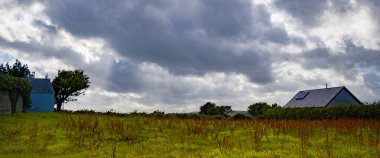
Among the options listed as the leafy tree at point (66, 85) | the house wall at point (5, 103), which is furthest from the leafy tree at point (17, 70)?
the house wall at point (5, 103)

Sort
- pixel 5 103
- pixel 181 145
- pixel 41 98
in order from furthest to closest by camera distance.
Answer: pixel 41 98 → pixel 5 103 → pixel 181 145

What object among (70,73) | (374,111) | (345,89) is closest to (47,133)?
(374,111)

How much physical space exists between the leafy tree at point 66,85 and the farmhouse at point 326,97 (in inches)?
1646

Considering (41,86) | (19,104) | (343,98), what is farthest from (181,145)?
(41,86)

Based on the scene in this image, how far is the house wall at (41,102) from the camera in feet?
204

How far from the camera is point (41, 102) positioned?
6269cm

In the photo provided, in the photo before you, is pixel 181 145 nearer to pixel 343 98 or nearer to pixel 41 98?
pixel 343 98

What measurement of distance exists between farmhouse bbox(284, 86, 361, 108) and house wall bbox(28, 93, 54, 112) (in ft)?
126

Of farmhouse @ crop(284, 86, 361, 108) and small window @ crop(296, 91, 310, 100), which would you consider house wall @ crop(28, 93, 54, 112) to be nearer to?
farmhouse @ crop(284, 86, 361, 108)

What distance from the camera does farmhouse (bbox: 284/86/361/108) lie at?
5581 centimetres

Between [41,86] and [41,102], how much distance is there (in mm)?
3026

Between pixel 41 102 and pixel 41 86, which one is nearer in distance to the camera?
pixel 41 102

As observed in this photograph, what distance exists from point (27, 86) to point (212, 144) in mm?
37703

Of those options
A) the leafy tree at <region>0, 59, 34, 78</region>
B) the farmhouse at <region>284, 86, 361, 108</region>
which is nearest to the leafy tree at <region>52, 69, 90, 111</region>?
the leafy tree at <region>0, 59, 34, 78</region>
